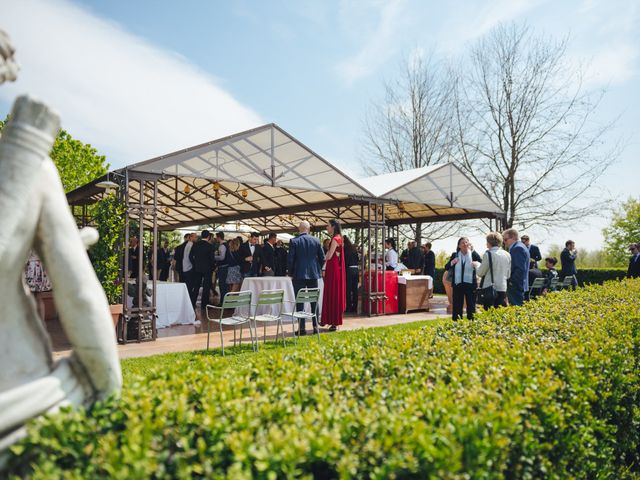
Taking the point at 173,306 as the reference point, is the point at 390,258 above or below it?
above

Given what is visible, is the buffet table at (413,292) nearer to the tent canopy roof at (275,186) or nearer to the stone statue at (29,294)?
the tent canopy roof at (275,186)

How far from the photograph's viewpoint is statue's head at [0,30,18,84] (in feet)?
6.01

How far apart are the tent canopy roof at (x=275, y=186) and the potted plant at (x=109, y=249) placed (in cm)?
41

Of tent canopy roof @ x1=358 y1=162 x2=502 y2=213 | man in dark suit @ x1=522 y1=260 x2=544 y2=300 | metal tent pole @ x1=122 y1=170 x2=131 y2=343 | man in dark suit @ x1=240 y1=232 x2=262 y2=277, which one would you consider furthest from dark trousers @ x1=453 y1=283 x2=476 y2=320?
metal tent pole @ x1=122 y1=170 x2=131 y2=343

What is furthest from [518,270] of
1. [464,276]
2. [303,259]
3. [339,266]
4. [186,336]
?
[186,336]

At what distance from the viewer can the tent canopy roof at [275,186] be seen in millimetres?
8336

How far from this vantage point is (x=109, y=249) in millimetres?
7508

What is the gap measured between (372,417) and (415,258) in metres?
13.1

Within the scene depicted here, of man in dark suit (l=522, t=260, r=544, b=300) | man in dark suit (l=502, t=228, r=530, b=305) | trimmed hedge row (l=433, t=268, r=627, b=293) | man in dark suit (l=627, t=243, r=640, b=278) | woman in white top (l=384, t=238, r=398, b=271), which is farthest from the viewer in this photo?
trimmed hedge row (l=433, t=268, r=627, b=293)

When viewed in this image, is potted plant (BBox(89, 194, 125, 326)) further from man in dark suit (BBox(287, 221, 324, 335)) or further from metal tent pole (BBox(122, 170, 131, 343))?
man in dark suit (BBox(287, 221, 324, 335))

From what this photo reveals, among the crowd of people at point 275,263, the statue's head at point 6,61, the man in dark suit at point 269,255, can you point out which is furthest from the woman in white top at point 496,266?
the statue's head at point 6,61

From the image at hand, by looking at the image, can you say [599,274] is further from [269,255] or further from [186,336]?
[186,336]

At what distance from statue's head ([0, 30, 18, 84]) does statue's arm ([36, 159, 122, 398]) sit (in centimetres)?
39

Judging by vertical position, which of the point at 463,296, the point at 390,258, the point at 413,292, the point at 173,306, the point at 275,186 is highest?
the point at 275,186
